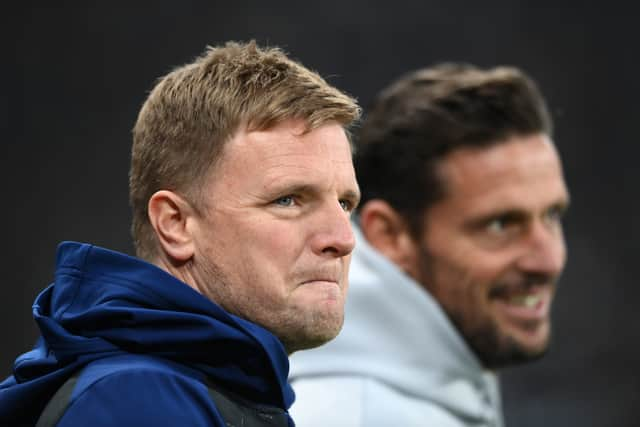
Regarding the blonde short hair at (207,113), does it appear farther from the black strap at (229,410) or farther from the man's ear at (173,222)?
the black strap at (229,410)

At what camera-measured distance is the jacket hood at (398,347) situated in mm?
2094

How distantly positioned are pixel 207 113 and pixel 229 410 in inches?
12.9

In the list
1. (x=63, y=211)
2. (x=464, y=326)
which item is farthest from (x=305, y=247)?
(x=63, y=211)

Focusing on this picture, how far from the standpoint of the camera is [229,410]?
1134 millimetres

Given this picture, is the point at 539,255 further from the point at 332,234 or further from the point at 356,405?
the point at 332,234

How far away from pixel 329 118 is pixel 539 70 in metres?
3.57

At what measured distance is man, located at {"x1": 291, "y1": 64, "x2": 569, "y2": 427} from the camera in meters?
2.18

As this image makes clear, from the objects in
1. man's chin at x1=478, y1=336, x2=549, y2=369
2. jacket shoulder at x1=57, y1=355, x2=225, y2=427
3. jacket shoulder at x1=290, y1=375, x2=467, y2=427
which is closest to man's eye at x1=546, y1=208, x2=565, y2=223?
man's chin at x1=478, y1=336, x2=549, y2=369

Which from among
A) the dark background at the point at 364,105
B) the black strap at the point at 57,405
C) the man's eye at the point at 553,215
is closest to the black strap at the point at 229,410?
the black strap at the point at 57,405

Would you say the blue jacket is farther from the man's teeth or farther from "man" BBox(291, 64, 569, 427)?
the man's teeth

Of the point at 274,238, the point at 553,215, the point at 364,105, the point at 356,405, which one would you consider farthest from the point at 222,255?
the point at 364,105

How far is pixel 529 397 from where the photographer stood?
443cm

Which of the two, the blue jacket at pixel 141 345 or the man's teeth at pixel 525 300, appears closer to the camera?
the blue jacket at pixel 141 345

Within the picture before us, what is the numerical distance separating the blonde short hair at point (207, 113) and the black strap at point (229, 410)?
21cm
